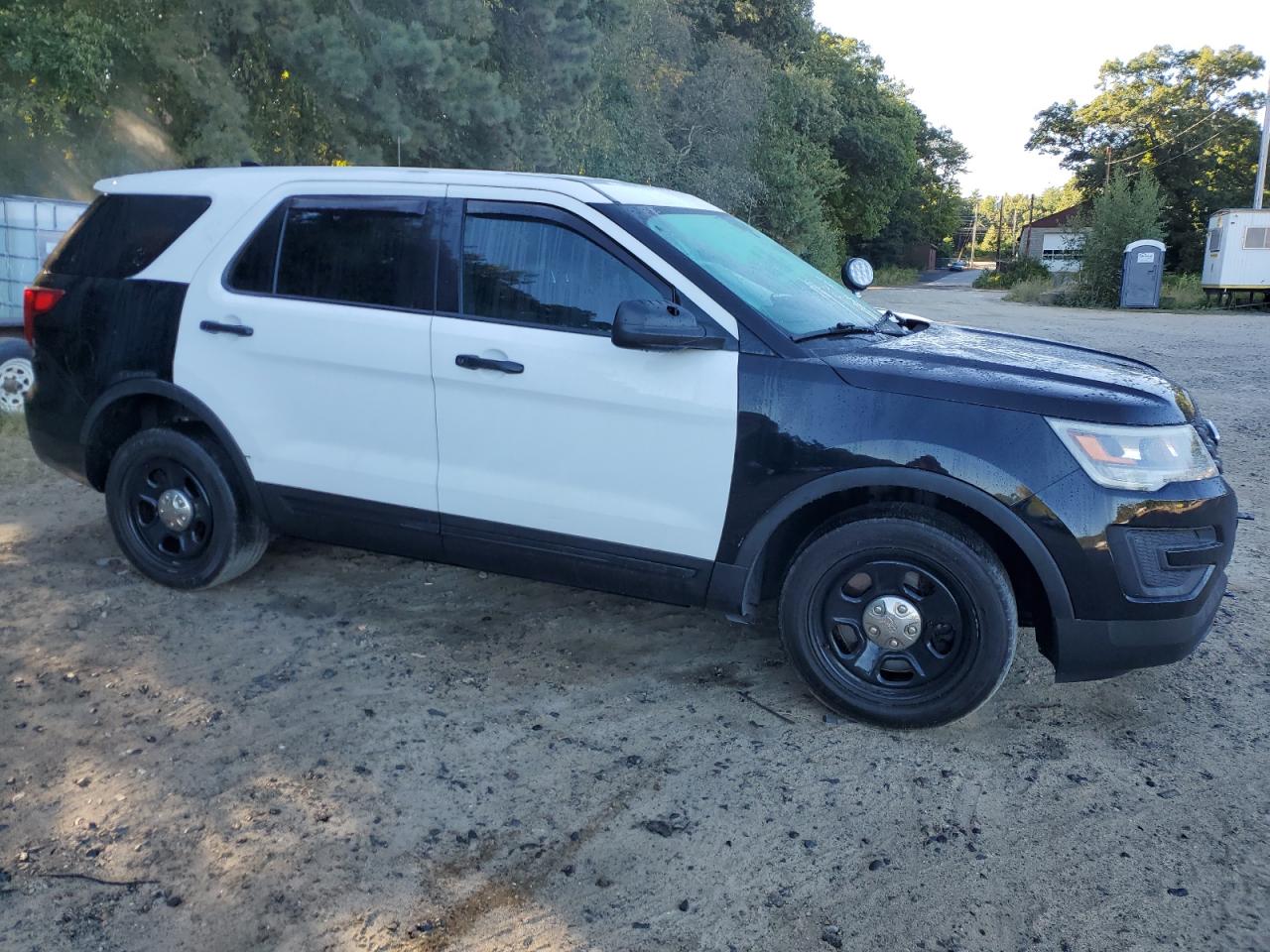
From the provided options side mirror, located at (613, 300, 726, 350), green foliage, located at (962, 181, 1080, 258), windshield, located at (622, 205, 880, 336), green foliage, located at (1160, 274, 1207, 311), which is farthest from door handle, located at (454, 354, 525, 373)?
green foliage, located at (962, 181, 1080, 258)

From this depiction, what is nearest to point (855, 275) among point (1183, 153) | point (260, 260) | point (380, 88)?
point (260, 260)

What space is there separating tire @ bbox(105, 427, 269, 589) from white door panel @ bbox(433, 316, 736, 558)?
1.17 meters

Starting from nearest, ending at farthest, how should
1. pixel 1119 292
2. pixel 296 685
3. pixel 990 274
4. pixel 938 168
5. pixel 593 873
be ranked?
pixel 593 873 < pixel 296 685 < pixel 1119 292 < pixel 990 274 < pixel 938 168

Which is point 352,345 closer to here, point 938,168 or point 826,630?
point 826,630

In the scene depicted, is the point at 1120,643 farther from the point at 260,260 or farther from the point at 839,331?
the point at 260,260

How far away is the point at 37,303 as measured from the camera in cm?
512

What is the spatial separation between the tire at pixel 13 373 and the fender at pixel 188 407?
412 cm

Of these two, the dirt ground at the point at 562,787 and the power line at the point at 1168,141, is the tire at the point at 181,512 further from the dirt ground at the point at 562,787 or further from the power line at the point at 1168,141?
the power line at the point at 1168,141

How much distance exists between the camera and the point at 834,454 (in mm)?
3684

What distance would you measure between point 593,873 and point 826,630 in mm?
1291

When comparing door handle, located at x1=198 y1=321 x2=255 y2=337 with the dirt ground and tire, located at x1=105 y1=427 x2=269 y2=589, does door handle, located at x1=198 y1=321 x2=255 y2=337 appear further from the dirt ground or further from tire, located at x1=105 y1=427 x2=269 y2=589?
the dirt ground

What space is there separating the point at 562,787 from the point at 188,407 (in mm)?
2527

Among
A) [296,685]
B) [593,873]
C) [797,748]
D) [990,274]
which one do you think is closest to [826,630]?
[797,748]

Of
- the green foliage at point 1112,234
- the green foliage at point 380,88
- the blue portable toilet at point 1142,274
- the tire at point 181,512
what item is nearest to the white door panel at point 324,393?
the tire at point 181,512
